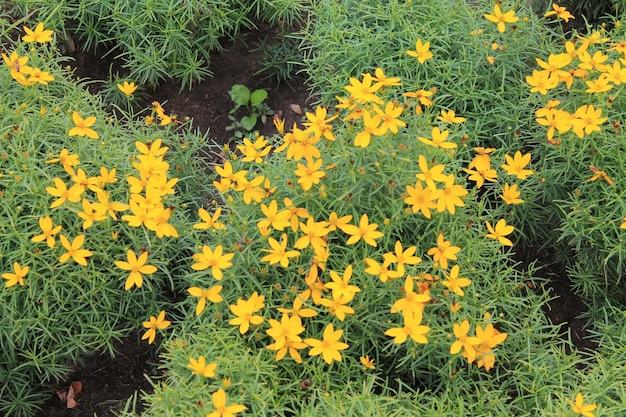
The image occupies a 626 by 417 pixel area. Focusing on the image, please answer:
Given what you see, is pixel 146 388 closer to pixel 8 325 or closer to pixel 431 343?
pixel 8 325

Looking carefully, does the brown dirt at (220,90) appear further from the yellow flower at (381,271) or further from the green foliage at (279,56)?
the yellow flower at (381,271)

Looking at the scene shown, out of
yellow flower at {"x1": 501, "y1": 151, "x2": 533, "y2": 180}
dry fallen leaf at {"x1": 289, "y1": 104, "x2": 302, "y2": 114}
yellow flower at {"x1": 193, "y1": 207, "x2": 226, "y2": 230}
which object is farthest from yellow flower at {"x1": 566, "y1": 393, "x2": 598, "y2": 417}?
dry fallen leaf at {"x1": 289, "y1": 104, "x2": 302, "y2": 114}

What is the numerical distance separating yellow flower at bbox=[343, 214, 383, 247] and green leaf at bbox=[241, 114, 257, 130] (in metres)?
1.32

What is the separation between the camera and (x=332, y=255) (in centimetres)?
248

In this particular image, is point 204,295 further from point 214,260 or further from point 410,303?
point 410,303

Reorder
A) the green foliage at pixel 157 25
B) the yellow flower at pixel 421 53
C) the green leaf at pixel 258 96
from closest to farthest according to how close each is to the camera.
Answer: the yellow flower at pixel 421 53, the green foliage at pixel 157 25, the green leaf at pixel 258 96

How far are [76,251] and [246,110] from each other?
1.50 meters

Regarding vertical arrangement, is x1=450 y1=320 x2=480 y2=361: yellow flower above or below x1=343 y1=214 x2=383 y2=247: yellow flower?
below

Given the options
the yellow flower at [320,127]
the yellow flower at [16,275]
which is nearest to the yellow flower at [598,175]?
the yellow flower at [320,127]

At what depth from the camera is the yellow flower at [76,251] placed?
232cm

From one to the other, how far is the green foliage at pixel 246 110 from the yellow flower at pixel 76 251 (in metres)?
1.30

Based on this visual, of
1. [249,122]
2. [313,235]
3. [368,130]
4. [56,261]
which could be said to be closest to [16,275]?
[56,261]

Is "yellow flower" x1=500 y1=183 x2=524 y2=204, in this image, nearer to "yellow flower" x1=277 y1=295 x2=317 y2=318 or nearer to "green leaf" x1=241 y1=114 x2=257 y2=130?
"yellow flower" x1=277 y1=295 x2=317 y2=318

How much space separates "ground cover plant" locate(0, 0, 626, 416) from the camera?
→ 2248 millimetres
